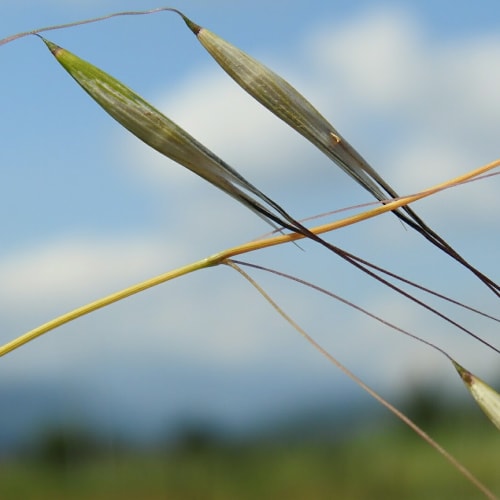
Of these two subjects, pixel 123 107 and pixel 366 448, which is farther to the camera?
pixel 366 448

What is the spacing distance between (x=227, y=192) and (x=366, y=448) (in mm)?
Answer: 3473

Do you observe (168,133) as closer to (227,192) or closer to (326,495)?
(227,192)

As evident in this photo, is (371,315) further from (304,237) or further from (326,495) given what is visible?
(326,495)

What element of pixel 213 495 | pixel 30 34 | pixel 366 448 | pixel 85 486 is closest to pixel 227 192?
pixel 30 34

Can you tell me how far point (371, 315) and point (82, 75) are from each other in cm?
22

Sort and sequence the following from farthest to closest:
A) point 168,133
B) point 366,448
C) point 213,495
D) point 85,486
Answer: point 366,448 → point 85,486 → point 213,495 → point 168,133

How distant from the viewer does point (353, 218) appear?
49 cm

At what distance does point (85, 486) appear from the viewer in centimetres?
327

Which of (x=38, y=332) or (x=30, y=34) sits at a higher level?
(x=30, y=34)

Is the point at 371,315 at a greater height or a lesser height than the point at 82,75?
lesser

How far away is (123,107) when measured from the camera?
46 centimetres

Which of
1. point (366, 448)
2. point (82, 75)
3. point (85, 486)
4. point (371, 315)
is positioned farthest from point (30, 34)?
point (366, 448)

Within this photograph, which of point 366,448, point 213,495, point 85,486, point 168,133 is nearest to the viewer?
point 168,133

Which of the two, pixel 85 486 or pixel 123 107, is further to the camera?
pixel 85 486
